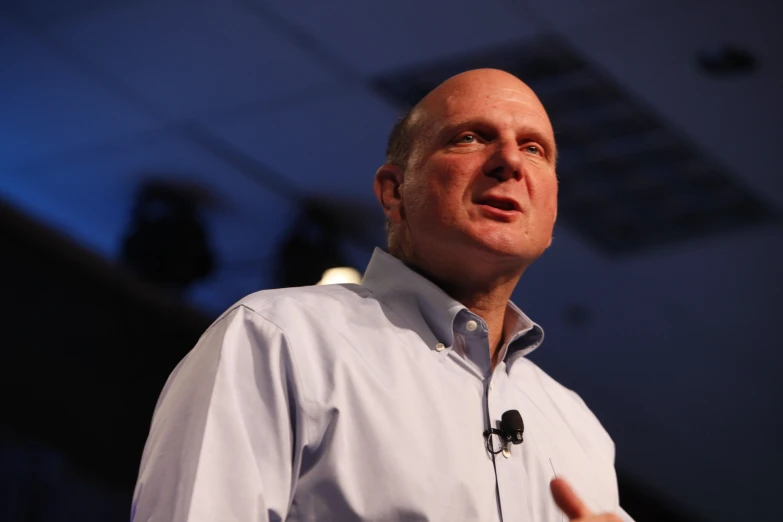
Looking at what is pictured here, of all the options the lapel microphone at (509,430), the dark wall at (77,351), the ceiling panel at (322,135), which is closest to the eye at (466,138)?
the lapel microphone at (509,430)

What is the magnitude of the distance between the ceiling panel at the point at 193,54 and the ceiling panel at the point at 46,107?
5.4 inches

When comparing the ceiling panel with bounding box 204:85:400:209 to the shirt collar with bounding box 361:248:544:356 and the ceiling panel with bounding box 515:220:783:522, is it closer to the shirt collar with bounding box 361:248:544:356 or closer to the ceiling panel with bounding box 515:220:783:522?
the ceiling panel with bounding box 515:220:783:522

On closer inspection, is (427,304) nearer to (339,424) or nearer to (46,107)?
(339,424)

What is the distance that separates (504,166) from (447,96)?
204 millimetres

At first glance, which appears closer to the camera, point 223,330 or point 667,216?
Result: point 223,330

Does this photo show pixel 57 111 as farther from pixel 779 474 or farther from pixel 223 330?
pixel 779 474

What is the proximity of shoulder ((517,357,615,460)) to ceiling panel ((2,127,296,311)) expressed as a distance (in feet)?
8.72

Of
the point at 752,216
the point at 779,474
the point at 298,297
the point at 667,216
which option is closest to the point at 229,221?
the point at 667,216

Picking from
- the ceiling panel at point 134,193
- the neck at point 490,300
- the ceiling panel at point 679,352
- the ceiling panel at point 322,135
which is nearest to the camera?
the neck at point 490,300

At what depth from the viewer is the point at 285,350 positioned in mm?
1301

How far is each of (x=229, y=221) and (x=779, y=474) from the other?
3776 mm

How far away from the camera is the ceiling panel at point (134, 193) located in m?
4.20

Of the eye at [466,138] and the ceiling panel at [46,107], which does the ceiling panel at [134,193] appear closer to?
the ceiling panel at [46,107]

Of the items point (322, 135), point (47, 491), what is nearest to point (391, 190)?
point (322, 135)
